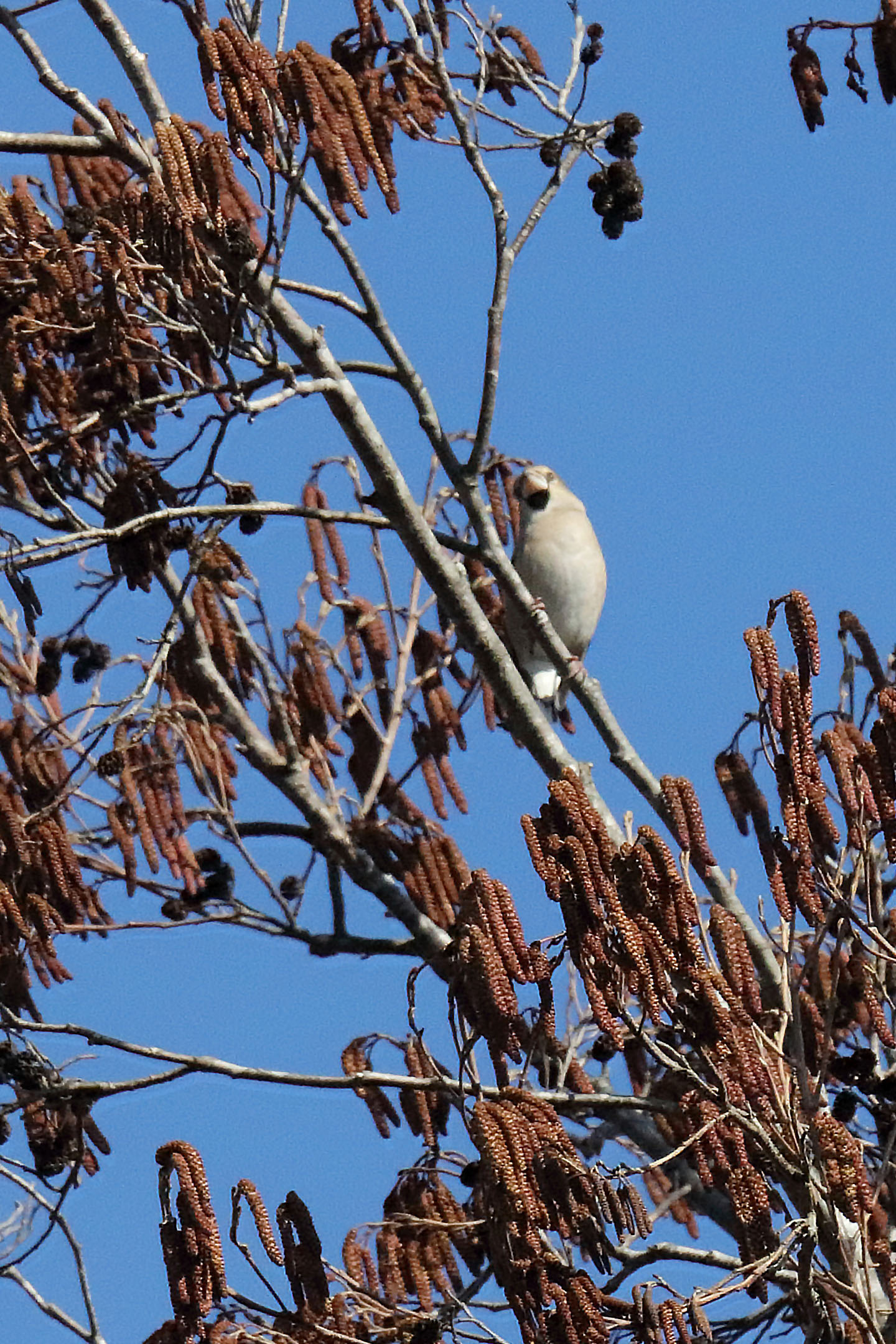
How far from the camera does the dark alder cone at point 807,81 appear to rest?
4.56 m

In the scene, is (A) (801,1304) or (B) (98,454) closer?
(A) (801,1304)

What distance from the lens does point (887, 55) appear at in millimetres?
4316

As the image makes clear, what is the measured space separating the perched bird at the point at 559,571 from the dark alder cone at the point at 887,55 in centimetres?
357

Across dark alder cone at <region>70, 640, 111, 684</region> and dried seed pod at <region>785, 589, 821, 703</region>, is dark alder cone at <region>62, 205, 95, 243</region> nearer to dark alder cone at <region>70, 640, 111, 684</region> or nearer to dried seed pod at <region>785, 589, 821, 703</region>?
dark alder cone at <region>70, 640, 111, 684</region>

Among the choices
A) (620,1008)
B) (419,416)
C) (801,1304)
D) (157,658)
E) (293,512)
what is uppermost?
(419,416)

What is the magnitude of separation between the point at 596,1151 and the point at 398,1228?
1199 mm

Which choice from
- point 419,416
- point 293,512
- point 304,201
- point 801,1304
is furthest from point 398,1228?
point 304,201

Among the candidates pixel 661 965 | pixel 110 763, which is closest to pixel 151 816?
pixel 110 763

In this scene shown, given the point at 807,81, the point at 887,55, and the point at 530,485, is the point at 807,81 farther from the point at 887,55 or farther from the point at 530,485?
the point at 530,485

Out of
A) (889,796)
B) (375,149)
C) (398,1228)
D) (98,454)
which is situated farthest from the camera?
(98,454)

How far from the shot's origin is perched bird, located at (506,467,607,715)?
7742mm

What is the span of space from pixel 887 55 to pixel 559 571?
365 centimetres

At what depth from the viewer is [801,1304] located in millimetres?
2969

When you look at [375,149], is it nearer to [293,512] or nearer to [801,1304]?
[293,512]
